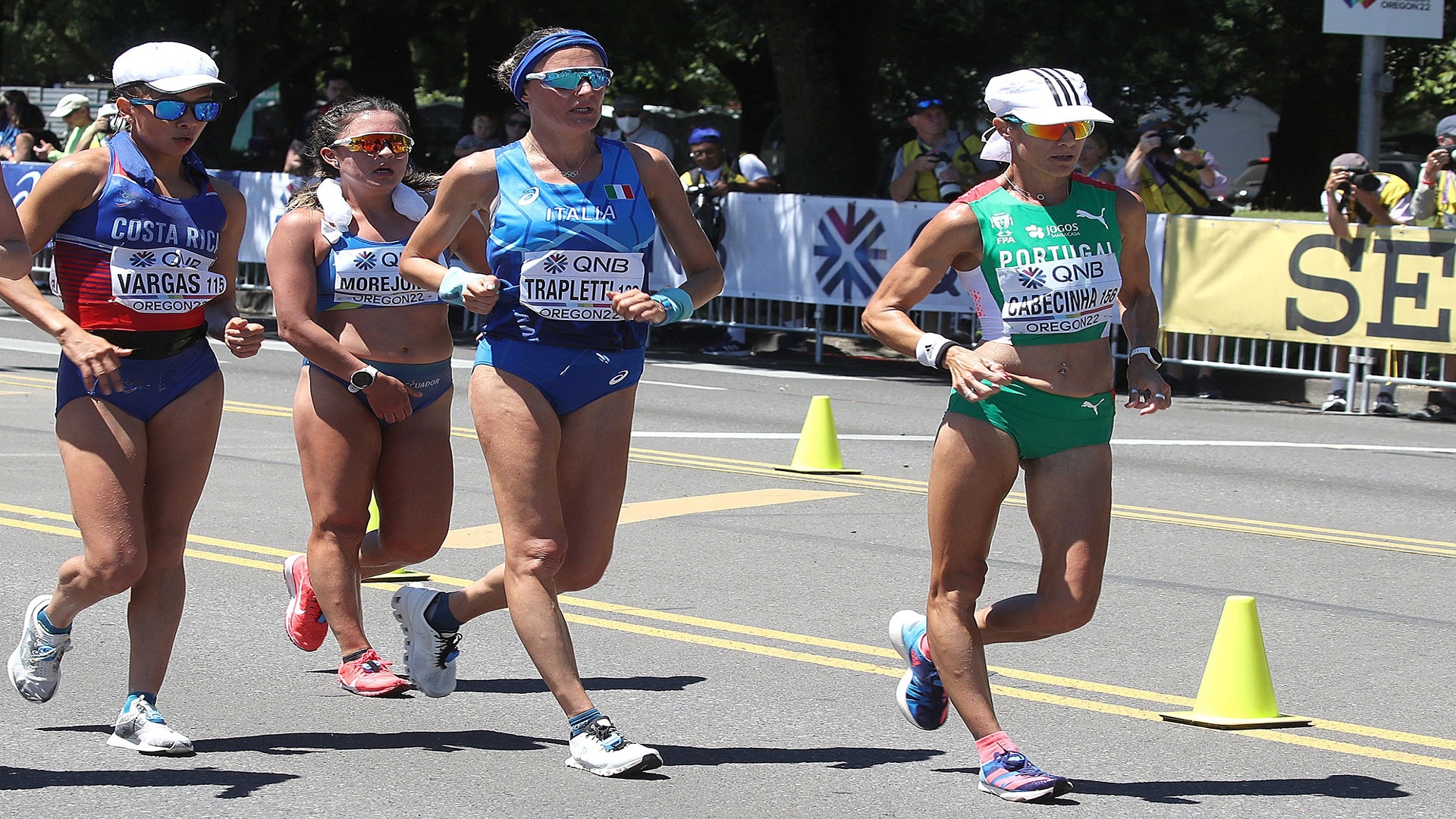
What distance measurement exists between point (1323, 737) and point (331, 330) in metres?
3.31

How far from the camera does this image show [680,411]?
46.8ft

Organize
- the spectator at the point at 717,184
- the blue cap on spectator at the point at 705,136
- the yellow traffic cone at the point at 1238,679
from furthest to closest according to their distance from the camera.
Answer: the blue cap on spectator at the point at 705,136 → the spectator at the point at 717,184 → the yellow traffic cone at the point at 1238,679

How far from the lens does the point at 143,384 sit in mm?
5465

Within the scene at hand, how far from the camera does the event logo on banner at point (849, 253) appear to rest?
56.7 ft

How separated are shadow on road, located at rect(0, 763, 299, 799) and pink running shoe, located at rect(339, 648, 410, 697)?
0.86m

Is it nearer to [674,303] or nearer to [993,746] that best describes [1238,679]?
[993,746]

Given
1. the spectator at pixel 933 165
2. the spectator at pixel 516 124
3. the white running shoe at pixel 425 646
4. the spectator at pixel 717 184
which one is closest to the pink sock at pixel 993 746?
the white running shoe at pixel 425 646

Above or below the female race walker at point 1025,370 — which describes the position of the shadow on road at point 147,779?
below

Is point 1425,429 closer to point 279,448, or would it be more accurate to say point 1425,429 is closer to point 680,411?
A: point 680,411

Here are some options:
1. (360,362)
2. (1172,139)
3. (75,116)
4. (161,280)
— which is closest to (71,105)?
(75,116)

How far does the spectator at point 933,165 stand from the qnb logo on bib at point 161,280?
11929 mm

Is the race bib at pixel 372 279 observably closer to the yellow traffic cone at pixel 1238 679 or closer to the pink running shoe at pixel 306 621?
the pink running shoe at pixel 306 621

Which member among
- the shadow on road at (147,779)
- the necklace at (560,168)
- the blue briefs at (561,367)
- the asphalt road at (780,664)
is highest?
the necklace at (560,168)

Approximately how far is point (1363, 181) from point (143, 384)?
36.9ft
